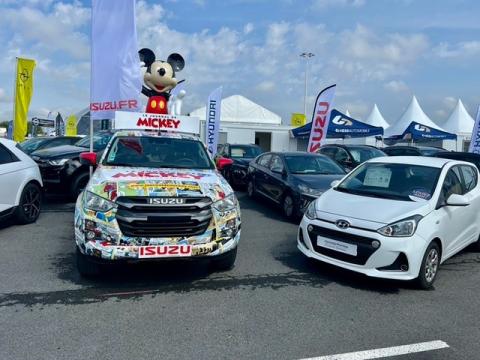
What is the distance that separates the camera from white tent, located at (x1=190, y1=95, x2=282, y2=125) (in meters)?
42.5

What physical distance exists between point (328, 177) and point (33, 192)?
589 centimetres

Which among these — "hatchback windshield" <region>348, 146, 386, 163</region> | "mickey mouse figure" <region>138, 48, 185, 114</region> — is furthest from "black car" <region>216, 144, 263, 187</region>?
"hatchback windshield" <region>348, 146, 386, 163</region>

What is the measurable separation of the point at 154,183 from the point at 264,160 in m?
6.47

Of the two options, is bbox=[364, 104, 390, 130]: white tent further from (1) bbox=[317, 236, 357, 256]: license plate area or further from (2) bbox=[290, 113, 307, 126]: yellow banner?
(1) bbox=[317, 236, 357, 256]: license plate area

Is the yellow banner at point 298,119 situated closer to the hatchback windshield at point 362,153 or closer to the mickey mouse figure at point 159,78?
the hatchback windshield at point 362,153

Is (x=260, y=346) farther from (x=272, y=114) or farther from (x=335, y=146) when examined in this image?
(x=272, y=114)

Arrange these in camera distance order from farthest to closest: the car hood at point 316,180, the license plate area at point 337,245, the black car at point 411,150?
the black car at point 411,150 < the car hood at point 316,180 < the license plate area at point 337,245

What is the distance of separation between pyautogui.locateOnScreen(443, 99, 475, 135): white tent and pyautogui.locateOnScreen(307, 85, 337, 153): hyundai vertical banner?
22.5 m

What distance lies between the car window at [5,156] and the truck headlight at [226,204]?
4343 mm

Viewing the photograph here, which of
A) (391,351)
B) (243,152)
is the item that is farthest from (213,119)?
(391,351)

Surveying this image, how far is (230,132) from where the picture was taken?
31.2 metres

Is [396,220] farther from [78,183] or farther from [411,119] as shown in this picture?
[411,119]

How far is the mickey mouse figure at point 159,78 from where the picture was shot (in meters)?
12.3

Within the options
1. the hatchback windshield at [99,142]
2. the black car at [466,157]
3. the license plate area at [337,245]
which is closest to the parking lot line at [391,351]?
the license plate area at [337,245]
